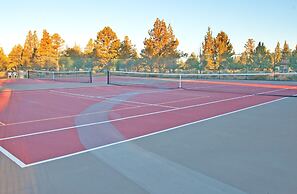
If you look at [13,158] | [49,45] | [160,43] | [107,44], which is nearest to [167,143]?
[13,158]

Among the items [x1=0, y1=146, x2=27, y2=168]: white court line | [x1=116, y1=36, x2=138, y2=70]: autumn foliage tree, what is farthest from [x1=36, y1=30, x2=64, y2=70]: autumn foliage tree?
[x1=0, y1=146, x2=27, y2=168]: white court line

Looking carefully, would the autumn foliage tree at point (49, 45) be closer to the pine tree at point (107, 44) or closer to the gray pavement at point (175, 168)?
the pine tree at point (107, 44)

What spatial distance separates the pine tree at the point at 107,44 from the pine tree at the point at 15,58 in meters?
16.9

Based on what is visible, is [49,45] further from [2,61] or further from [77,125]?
[77,125]

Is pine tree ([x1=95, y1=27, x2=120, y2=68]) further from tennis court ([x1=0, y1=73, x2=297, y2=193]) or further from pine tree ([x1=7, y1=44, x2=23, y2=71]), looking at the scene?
tennis court ([x1=0, y1=73, x2=297, y2=193])

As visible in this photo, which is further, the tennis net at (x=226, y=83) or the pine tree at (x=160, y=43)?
the pine tree at (x=160, y=43)

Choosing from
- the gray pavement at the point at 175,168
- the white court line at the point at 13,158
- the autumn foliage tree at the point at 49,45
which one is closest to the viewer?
the gray pavement at the point at 175,168

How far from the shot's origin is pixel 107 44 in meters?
38.0

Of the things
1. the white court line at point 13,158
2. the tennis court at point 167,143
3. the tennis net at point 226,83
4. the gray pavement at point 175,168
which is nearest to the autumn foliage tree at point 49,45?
the tennis net at point 226,83

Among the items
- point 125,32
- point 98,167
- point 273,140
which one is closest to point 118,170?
point 98,167

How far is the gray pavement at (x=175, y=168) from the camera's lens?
8.91 feet

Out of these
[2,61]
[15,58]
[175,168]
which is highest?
[15,58]

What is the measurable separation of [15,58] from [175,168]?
171ft

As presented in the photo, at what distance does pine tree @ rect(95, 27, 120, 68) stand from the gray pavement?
3391cm
